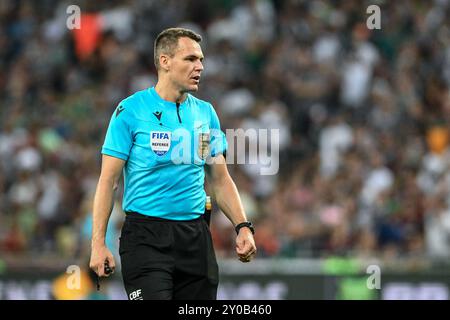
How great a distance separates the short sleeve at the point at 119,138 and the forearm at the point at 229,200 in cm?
72

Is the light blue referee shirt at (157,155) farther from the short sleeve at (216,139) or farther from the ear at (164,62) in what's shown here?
the ear at (164,62)

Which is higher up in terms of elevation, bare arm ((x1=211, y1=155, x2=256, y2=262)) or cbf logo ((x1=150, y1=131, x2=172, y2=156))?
cbf logo ((x1=150, y1=131, x2=172, y2=156))

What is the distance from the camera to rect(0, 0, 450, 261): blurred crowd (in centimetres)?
1438

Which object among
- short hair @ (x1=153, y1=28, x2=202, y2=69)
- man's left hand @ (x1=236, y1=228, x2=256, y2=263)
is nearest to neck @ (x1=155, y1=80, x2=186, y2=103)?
short hair @ (x1=153, y1=28, x2=202, y2=69)

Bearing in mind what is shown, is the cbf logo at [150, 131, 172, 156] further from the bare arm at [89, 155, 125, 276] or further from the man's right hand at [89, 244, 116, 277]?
the man's right hand at [89, 244, 116, 277]

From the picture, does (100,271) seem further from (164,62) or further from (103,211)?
(164,62)

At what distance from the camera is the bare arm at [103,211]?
7074 millimetres

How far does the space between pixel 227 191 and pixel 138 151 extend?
0.70m

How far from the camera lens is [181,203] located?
7.40m

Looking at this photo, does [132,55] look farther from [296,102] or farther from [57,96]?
[296,102]

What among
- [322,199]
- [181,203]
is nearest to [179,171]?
[181,203]

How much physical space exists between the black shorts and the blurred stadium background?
550 centimetres

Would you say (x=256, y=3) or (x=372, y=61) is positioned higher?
(x=256, y=3)

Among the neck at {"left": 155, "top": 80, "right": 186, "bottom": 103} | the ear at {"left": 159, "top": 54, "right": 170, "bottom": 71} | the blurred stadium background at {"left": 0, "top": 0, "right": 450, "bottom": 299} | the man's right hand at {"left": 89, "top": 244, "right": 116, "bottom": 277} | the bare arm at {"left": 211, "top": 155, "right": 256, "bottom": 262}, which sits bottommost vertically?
the man's right hand at {"left": 89, "top": 244, "right": 116, "bottom": 277}
